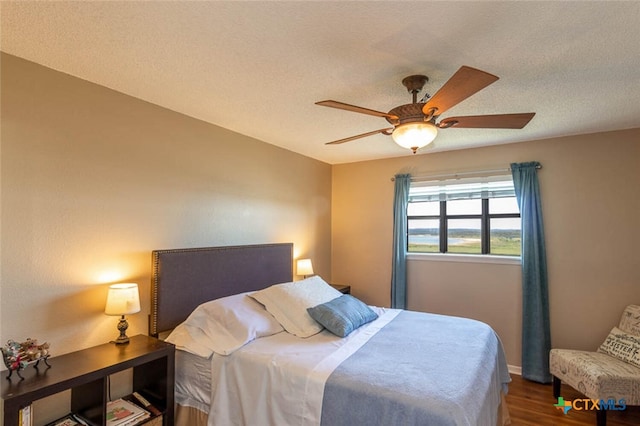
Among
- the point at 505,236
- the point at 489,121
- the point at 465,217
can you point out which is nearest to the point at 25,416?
the point at 489,121

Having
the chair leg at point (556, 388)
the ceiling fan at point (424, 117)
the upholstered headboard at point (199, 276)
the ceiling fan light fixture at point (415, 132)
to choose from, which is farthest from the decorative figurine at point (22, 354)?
the chair leg at point (556, 388)

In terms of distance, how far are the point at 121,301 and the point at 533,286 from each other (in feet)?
12.3

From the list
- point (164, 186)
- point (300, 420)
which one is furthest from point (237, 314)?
point (164, 186)

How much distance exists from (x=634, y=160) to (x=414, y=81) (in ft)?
8.60

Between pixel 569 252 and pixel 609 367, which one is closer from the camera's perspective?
pixel 609 367

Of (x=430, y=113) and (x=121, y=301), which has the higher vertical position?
(x=430, y=113)

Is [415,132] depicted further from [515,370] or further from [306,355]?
[515,370]

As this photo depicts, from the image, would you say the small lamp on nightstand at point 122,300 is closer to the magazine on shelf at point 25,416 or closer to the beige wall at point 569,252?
the magazine on shelf at point 25,416

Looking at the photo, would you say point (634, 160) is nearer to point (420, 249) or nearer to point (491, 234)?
point (491, 234)

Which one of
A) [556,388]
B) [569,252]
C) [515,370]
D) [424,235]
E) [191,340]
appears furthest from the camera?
[424,235]

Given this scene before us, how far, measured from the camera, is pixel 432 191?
4090 mm

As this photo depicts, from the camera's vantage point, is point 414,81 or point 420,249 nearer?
point 414,81

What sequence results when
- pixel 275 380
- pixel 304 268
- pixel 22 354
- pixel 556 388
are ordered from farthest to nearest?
pixel 304 268 → pixel 556 388 → pixel 275 380 → pixel 22 354

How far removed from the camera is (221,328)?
230 cm
